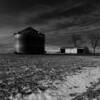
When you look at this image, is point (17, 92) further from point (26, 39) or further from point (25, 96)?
point (26, 39)

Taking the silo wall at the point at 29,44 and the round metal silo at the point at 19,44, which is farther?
the round metal silo at the point at 19,44

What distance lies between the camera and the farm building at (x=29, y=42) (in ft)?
152

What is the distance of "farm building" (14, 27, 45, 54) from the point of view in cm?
4628

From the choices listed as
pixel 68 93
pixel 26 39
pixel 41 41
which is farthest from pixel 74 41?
pixel 68 93

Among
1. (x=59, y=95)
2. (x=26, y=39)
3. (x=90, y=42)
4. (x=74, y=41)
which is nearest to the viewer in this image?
(x=59, y=95)

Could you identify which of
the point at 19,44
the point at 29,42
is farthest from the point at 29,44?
the point at 19,44

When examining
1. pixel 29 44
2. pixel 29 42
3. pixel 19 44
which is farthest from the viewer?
pixel 19 44

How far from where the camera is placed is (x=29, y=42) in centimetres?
4681

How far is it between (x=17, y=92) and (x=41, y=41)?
148 ft

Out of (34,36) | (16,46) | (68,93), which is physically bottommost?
(68,93)

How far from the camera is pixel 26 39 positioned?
4691 cm

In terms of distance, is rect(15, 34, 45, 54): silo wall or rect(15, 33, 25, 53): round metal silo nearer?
rect(15, 34, 45, 54): silo wall

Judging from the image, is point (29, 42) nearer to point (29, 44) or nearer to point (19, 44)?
point (29, 44)

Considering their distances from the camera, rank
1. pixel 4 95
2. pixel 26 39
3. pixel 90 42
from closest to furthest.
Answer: pixel 4 95, pixel 26 39, pixel 90 42
